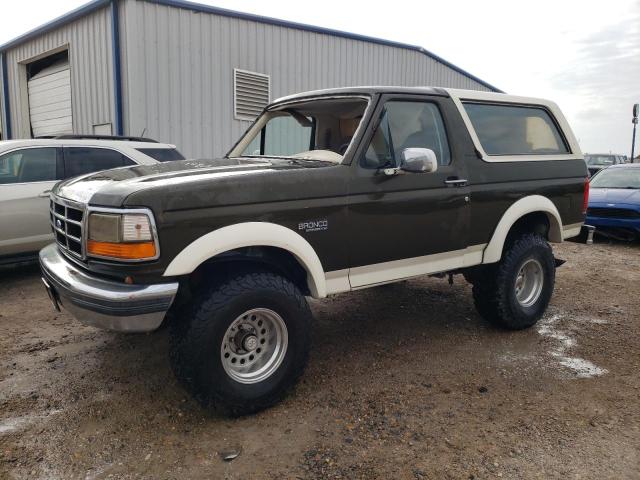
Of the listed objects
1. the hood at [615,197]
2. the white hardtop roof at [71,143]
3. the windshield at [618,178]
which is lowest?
the hood at [615,197]

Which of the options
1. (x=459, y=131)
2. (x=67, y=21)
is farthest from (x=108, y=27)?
(x=459, y=131)

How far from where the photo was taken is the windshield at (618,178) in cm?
968

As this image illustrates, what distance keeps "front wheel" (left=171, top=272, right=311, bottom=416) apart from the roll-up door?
10.0 meters

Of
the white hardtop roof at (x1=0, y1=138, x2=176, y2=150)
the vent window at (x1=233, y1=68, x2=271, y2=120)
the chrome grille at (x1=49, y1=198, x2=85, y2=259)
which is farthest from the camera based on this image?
the vent window at (x1=233, y1=68, x2=271, y2=120)

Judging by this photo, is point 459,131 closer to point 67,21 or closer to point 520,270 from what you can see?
point 520,270

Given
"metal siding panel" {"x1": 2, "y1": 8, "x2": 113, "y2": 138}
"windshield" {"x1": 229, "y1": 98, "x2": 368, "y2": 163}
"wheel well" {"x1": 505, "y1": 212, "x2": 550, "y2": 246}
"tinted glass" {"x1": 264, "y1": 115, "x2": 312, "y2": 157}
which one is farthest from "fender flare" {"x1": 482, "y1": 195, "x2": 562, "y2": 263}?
"metal siding panel" {"x1": 2, "y1": 8, "x2": 113, "y2": 138}

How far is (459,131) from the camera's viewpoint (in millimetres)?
3957

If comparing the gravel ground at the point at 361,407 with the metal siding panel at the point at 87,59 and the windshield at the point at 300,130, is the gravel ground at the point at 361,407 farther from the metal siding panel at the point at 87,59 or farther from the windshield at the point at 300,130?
the metal siding panel at the point at 87,59

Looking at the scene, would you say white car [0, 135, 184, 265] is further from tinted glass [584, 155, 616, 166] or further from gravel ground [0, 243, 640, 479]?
tinted glass [584, 155, 616, 166]

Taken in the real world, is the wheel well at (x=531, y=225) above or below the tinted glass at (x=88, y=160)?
below

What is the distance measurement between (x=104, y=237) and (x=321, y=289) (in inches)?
52.0

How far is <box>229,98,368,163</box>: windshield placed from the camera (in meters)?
4.20

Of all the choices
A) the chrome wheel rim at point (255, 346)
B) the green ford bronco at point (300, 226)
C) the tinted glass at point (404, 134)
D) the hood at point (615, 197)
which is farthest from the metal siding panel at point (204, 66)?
the chrome wheel rim at point (255, 346)

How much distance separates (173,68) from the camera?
922 centimetres
